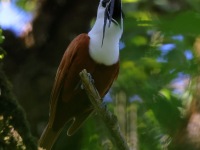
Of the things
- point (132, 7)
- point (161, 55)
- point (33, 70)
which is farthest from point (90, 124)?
point (33, 70)

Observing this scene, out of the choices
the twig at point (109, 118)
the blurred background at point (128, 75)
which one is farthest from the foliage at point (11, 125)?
the twig at point (109, 118)

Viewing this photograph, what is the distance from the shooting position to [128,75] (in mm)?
2410

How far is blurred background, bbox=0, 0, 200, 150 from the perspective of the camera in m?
0.67

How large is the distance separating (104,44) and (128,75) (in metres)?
0.40

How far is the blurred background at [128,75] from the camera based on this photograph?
0.67m

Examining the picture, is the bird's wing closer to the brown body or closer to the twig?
the brown body

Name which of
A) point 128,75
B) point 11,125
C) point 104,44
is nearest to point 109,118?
point 11,125

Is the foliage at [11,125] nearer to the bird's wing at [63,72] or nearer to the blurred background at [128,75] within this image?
the blurred background at [128,75]

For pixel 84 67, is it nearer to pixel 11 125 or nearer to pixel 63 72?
pixel 63 72

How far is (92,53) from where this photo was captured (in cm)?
288

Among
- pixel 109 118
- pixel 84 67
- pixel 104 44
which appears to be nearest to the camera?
pixel 109 118

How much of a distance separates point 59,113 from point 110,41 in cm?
72

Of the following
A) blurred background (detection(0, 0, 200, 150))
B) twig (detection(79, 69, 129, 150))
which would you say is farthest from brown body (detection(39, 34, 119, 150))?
twig (detection(79, 69, 129, 150))

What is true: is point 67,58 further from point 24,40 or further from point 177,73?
point 177,73
